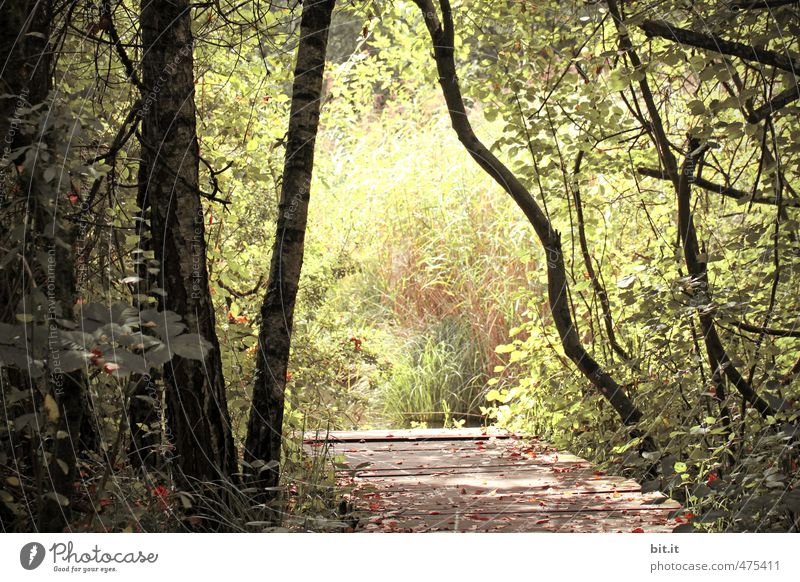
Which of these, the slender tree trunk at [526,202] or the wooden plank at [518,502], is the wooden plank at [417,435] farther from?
the wooden plank at [518,502]

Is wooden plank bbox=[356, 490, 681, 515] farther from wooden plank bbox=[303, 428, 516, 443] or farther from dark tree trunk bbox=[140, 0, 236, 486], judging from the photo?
wooden plank bbox=[303, 428, 516, 443]

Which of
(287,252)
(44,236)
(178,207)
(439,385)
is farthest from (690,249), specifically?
(439,385)

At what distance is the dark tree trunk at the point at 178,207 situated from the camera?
253cm

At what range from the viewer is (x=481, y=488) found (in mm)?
3582

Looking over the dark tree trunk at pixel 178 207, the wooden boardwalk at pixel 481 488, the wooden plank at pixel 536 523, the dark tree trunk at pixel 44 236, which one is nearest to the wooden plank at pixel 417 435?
the wooden boardwalk at pixel 481 488

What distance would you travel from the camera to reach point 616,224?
5.02 m
